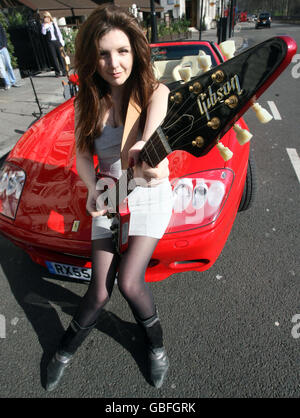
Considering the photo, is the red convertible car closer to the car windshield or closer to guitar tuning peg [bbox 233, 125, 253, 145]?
guitar tuning peg [bbox 233, 125, 253, 145]

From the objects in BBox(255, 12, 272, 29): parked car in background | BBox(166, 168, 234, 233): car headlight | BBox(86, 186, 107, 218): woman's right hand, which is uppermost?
BBox(86, 186, 107, 218): woman's right hand

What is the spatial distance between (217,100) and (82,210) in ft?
3.49

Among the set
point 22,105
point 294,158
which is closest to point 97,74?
point 294,158

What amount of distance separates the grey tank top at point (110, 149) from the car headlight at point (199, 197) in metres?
0.39

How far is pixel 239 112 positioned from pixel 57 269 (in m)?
1.46

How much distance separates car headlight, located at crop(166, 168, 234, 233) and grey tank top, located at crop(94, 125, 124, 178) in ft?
1.27

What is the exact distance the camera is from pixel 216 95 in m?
0.96

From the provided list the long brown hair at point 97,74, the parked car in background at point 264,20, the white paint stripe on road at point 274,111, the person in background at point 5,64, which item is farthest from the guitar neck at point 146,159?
the parked car in background at point 264,20

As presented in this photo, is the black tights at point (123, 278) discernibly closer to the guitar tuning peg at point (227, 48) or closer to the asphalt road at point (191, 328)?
the asphalt road at point (191, 328)

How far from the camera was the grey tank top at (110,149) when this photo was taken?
1.44 metres

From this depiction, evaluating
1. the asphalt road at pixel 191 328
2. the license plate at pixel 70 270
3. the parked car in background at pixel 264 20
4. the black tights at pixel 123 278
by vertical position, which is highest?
the black tights at pixel 123 278

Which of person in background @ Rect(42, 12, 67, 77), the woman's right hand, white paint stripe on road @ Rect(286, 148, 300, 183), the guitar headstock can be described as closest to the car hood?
the woman's right hand

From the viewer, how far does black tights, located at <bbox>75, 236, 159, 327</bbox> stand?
141 centimetres

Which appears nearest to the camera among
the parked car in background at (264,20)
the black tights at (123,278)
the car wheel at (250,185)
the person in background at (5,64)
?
the black tights at (123,278)
